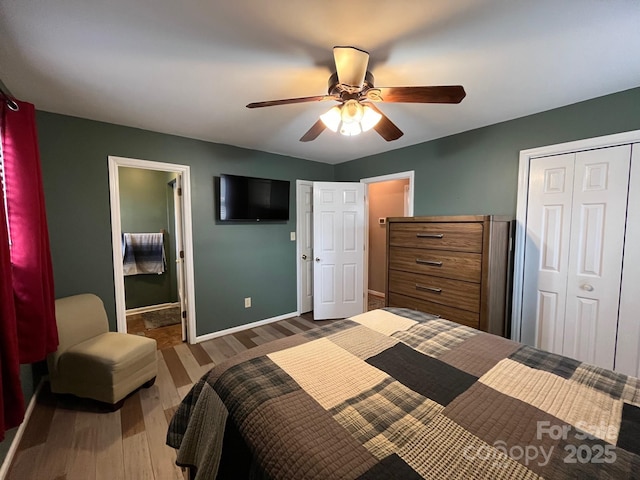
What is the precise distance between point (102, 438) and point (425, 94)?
9.27 ft

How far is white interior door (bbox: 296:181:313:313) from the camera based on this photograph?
3763mm

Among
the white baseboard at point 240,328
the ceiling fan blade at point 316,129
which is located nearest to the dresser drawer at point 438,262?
the ceiling fan blade at point 316,129

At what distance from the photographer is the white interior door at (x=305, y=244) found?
376 centimetres

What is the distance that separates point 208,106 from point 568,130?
112 inches

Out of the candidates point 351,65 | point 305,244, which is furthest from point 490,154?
point 305,244

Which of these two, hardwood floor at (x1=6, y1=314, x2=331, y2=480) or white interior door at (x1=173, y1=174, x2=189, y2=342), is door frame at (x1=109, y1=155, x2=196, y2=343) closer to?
white interior door at (x1=173, y1=174, x2=189, y2=342)

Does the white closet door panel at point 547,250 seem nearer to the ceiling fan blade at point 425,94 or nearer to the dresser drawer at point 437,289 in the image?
the dresser drawer at point 437,289

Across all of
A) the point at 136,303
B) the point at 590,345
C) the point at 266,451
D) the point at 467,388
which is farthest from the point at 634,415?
the point at 136,303

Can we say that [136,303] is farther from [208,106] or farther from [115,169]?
[208,106]

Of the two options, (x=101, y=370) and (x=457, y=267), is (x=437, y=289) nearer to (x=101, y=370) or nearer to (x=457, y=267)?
(x=457, y=267)

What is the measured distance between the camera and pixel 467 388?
95 centimetres

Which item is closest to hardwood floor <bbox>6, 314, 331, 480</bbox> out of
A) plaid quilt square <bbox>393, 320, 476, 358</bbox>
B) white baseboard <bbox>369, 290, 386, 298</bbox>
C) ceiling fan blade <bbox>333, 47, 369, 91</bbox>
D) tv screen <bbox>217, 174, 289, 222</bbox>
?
plaid quilt square <bbox>393, 320, 476, 358</bbox>

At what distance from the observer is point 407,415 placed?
2.72 ft

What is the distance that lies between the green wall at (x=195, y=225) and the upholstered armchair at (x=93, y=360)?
41 centimetres
